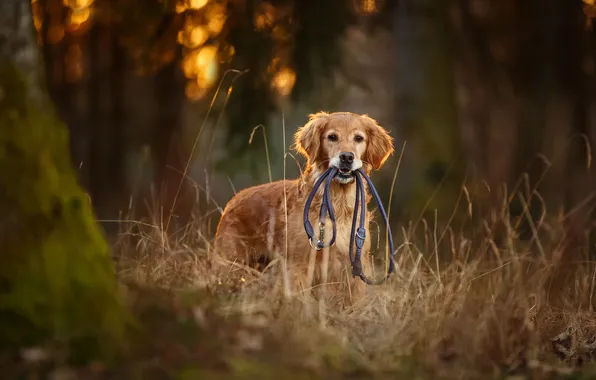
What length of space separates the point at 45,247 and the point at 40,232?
66 millimetres

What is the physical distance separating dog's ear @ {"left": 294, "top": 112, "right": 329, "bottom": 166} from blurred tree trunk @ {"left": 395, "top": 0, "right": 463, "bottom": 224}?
292cm

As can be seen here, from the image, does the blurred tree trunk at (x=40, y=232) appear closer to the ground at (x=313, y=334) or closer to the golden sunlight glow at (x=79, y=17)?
the ground at (x=313, y=334)

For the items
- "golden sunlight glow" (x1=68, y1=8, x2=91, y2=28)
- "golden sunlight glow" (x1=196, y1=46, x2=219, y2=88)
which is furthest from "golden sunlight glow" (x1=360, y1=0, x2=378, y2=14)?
"golden sunlight glow" (x1=68, y1=8, x2=91, y2=28)

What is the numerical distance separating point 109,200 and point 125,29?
161 inches

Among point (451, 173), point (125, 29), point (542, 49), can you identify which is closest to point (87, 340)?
point (451, 173)

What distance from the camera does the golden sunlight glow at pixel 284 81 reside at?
8.62 metres

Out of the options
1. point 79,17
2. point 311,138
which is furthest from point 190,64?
point 311,138

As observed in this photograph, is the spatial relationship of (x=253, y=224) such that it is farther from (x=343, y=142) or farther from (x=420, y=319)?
(x=420, y=319)

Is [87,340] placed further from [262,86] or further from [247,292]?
[262,86]

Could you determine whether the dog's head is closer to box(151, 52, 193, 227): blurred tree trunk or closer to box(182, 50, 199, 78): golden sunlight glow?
box(182, 50, 199, 78): golden sunlight glow

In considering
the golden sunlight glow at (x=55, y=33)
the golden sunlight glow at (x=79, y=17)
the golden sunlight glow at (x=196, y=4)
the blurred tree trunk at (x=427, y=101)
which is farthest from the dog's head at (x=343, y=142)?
the golden sunlight glow at (x=55, y=33)

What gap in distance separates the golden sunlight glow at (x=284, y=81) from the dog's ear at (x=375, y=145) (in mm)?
3289

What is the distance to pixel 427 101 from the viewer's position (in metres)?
8.32

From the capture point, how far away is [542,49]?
960cm
